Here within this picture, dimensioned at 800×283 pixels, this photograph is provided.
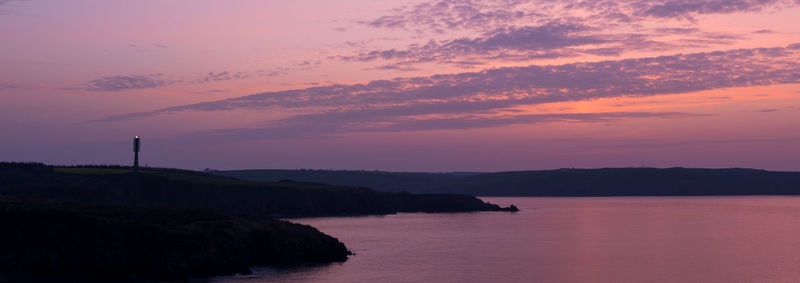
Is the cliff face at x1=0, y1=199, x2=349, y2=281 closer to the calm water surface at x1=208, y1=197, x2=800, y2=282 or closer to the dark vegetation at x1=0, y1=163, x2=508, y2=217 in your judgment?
the calm water surface at x1=208, y1=197, x2=800, y2=282

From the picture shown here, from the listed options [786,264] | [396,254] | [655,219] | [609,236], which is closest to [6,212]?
[396,254]

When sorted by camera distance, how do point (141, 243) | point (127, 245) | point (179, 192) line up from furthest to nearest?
point (179, 192) → point (141, 243) → point (127, 245)

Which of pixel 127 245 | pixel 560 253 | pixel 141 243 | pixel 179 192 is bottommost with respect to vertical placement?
pixel 560 253

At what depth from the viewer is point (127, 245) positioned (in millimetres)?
59875

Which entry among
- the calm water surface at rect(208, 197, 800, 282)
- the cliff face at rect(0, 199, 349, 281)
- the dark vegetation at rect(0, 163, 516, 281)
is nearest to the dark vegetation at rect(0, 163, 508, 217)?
the calm water surface at rect(208, 197, 800, 282)

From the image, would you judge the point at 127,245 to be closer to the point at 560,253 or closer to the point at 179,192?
the point at 560,253

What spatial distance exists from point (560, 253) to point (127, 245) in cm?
4841

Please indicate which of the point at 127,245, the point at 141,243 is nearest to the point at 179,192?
the point at 127,245

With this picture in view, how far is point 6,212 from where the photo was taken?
6331 centimetres

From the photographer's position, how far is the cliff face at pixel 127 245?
5775 cm

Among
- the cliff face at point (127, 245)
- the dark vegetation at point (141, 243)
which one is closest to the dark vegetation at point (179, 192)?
the dark vegetation at point (141, 243)

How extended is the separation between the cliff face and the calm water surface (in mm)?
3301

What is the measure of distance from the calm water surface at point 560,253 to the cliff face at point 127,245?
3.30m

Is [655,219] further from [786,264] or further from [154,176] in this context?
[154,176]
